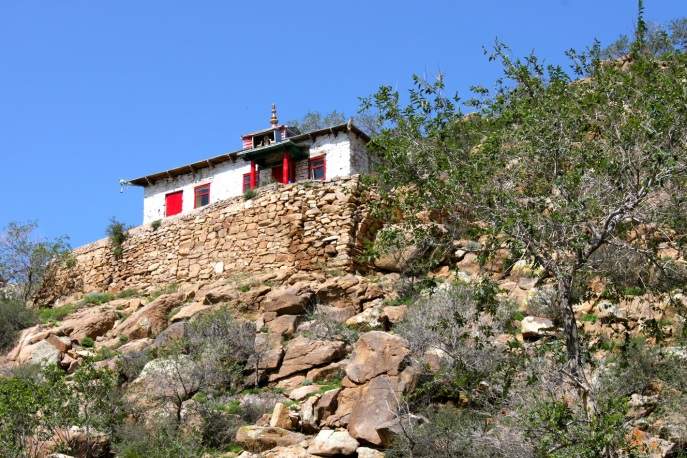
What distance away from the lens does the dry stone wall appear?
25.9 meters

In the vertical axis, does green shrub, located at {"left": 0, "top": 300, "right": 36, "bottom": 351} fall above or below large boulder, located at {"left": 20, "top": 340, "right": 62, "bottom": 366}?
above

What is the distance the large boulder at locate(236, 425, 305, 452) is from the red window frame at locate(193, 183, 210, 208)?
18284 millimetres

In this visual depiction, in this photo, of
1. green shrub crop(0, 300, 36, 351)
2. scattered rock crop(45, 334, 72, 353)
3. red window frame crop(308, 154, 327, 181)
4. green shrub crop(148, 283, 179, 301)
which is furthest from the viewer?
red window frame crop(308, 154, 327, 181)

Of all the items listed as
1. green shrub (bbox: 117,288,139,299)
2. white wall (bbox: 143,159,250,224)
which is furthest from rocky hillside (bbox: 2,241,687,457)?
white wall (bbox: 143,159,250,224)

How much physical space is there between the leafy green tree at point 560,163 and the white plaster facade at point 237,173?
1422cm

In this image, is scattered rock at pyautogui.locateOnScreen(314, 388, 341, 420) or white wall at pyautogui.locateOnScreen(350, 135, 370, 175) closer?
scattered rock at pyautogui.locateOnScreen(314, 388, 341, 420)

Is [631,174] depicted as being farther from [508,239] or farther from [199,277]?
[199,277]

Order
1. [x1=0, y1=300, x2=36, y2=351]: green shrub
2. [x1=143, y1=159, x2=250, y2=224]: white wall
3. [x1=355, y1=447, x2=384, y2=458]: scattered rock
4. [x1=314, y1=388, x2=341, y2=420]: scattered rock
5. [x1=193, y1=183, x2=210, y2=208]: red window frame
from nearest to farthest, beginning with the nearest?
[x1=355, y1=447, x2=384, y2=458]: scattered rock, [x1=314, y1=388, x2=341, y2=420]: scattered rock, [x1=0, y1=300, x2=36, y2=351]: green shrub, [x1=143, y1=159, x2=250, y2=224]: white wall, [x1=193, y1=183, x2=210, y2=208]: red window frame

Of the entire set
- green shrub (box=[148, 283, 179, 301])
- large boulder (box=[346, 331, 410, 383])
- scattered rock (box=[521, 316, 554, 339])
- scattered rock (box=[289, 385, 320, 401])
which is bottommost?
scattered rock (box=[289, 385, 320, 401])

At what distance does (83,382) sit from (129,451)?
7.42 feet

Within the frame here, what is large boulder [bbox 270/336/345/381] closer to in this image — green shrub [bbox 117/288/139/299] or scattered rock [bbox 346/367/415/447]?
scattered rock [bbox 346/367/415/447]

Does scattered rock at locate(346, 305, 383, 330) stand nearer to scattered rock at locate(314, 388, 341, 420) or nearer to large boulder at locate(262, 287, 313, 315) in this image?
large boulder at locate(262, 287, 313, 315)

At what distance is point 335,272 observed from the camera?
80.6 ft

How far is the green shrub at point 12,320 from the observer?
25859 mm
